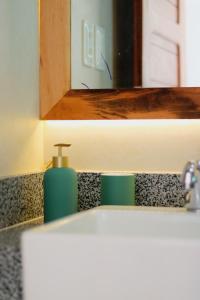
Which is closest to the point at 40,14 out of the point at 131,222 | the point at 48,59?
the point at 48,59

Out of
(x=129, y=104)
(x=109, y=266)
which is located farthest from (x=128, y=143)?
(x=109, y=266)

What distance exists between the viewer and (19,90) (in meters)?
1.16

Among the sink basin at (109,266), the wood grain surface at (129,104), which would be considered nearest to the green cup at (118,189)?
the wood grain surface at (129,104)

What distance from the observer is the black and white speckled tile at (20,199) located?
1051 millimetres

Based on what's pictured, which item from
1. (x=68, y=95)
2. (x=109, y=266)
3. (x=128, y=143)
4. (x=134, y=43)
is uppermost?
(x=134, y=43)

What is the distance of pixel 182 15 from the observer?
1149 millimetres

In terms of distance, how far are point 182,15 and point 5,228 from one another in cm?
54

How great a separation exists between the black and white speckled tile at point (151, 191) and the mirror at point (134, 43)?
0.62 feet

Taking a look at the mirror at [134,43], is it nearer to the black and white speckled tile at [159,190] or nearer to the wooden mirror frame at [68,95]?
the wooden mirror frame at [68,95]

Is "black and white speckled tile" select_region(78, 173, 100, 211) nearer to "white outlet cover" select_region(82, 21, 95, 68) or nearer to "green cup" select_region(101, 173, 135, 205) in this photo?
"green cup" select_region(101, 173, 135, 205)

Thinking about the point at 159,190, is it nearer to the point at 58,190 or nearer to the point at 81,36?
the point at 58,190

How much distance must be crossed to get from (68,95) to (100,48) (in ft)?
0.40

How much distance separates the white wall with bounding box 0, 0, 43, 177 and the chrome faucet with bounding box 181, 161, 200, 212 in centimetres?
35

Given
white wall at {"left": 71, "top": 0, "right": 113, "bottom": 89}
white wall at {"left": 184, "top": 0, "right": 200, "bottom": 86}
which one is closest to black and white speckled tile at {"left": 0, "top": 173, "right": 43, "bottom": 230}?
white wall at {"left": 71, "top": 0, "right": 113, "bottom": 89}
